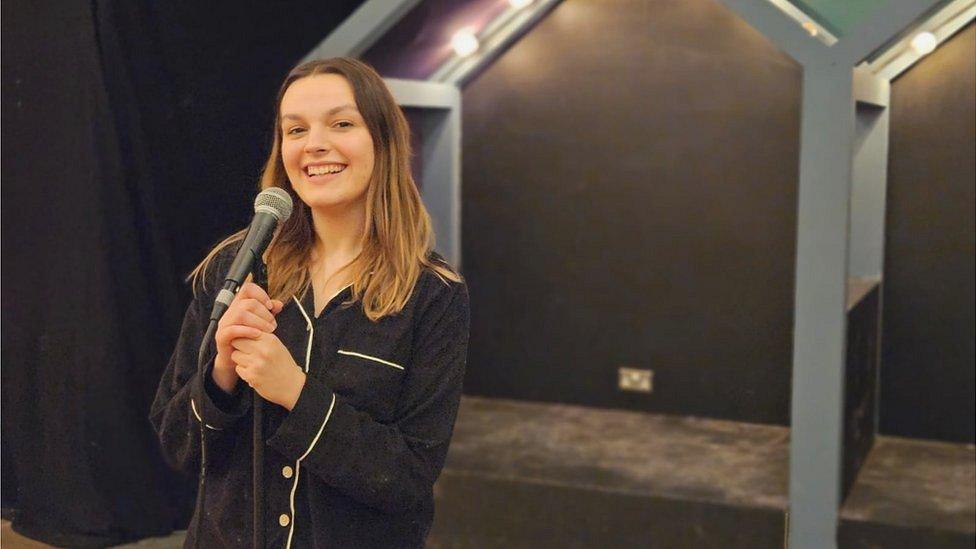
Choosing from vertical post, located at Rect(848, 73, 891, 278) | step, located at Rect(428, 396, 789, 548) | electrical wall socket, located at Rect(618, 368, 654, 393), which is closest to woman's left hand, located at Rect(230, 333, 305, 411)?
step, located at Rect(428, 396, 789, 548)

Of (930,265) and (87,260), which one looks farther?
(930,265)

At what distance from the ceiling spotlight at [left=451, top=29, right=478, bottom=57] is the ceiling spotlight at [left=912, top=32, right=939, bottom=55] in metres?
1.72

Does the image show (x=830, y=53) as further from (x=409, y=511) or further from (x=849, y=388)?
(x=409, y=511)

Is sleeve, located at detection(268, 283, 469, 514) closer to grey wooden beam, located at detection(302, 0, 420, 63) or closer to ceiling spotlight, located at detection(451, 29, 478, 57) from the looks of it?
grey wooden beam, located at detection(302, 0, 420, 63)

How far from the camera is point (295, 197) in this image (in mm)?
1630

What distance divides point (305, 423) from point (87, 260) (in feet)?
6.66

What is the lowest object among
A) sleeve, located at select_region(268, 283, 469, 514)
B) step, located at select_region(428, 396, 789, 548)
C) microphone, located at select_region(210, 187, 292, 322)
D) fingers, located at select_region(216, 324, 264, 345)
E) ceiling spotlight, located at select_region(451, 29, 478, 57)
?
step, located at select_region(428, 396, 789, 548)

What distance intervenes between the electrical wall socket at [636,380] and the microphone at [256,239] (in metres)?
3.65

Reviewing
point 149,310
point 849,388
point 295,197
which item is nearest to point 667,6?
point 849,388

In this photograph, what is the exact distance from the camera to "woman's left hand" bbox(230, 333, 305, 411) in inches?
53.2

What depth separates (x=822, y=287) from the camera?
11.3 feet

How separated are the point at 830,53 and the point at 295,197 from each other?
224 centimetres

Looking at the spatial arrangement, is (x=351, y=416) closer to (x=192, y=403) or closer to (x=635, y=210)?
(x=192, y=403)

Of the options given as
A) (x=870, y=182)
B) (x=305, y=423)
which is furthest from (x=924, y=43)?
(x=305, y=423)
